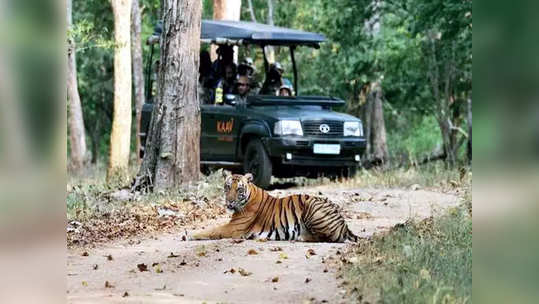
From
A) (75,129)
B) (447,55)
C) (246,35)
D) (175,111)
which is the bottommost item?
(75,129)

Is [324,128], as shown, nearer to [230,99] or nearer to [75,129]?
[230,99]

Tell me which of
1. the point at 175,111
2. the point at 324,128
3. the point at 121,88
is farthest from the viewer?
the point at 121,88

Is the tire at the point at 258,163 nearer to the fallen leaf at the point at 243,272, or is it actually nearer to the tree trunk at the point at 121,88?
the tree trunk at the point at 121,88

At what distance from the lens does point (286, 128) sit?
17359 millimetres

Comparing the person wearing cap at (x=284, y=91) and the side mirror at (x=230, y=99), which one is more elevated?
the person wearing cap at (x=284, y=91)

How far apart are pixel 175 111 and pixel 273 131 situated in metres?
2.40

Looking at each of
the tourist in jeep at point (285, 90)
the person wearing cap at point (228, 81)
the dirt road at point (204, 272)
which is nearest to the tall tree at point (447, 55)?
the tourist in jeep at point (285, 90)

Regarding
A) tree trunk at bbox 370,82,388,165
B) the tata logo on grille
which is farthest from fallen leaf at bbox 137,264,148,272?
tree trunk at bbox 370,82,388,165

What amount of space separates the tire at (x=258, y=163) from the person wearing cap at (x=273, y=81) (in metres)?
Answer: 1.78

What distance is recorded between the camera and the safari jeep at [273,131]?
57.0ft

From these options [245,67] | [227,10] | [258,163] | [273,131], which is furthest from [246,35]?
[227,10]

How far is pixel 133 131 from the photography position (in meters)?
44.5
